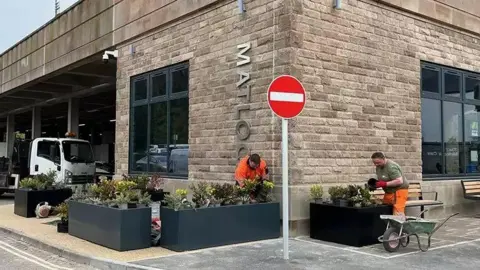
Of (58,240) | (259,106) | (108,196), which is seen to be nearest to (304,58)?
(259,106)

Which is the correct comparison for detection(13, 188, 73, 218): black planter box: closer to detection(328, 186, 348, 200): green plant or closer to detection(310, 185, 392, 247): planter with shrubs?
detection(310, 185, 392, 247): planter with shrubs

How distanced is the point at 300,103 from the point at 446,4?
7180 mm

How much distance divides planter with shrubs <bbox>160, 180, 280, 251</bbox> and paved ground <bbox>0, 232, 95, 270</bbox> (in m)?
1.44

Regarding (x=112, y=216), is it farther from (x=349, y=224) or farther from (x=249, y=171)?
(x=349, y=224)

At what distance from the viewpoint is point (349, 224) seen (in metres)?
8.61

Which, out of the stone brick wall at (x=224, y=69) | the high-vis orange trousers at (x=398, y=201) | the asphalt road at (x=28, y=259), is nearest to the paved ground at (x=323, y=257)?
the high-vis orange trousers at (x=398, y=201)

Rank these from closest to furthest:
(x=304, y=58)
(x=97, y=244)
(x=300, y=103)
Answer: (x=300, y=103), (x=97, y=244), (x=304, y=58)

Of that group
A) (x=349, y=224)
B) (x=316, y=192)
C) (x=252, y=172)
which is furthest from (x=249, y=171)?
(x=349, y=224)

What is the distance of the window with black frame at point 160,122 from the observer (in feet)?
40.3

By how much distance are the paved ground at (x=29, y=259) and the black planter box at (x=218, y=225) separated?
1.40 metres

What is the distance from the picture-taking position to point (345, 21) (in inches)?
408

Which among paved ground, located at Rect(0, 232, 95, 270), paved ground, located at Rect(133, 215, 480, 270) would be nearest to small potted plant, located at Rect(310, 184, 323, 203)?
paved ground, located at Rect(133, 215, 480, 270)

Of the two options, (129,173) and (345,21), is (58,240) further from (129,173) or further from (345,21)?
(345,21)

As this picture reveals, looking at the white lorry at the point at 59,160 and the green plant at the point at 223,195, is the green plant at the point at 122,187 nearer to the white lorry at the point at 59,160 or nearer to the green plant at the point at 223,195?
the green plant at the point at 223,195
